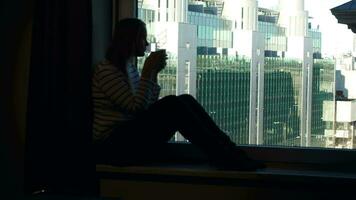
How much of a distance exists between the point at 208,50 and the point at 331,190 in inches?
34.4

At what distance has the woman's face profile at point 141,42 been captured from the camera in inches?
109

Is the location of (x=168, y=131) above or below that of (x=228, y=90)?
below

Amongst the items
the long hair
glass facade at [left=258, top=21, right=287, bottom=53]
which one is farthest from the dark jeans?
glass facade at [left=258, top=21, right=287, bottom=53]

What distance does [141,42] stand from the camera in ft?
9.12

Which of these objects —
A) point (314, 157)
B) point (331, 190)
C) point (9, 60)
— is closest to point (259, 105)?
point (314, 157)

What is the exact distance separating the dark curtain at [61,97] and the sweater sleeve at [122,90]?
0.14 meters

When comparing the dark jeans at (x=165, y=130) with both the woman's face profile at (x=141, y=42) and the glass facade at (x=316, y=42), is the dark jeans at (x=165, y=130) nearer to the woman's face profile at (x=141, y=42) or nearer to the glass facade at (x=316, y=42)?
the woman's face profile at (x=141, y=42)

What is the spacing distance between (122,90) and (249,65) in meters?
0.63

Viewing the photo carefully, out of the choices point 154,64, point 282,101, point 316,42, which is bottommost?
point 282,101

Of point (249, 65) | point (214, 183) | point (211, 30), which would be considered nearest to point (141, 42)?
point (211, 30)

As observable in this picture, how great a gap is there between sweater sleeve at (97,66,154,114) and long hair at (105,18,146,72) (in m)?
0.06

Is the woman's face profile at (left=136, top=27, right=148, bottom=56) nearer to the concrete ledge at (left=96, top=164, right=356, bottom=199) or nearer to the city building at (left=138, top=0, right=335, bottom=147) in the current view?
the city building at (left=138, top=0, right=335, bottom=147)

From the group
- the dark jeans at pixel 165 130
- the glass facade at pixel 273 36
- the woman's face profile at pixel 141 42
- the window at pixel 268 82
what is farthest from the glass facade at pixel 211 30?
the dark jeans at pixel 165 130

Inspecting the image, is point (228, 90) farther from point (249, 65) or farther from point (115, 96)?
point (115, 96)
